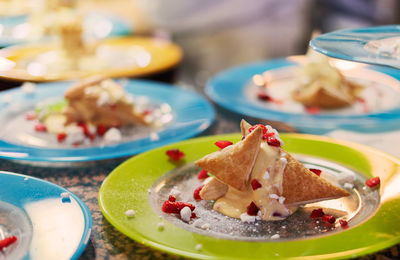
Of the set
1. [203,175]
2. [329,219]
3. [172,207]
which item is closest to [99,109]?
[203,175]

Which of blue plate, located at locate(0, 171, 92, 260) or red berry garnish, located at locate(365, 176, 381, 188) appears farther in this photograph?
red berry garnish, located at locate(365, 176, 381, 188)

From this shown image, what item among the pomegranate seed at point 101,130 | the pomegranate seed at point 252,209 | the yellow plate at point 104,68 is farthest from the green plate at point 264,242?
the yellow plate at point 104,68

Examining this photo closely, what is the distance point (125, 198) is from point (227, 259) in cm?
34

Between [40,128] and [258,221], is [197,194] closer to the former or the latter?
[258,221]

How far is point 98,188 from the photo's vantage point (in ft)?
4.37

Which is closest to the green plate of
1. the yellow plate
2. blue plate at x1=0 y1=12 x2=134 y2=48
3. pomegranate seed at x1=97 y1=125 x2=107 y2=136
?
pomegranate seed at x1=97 y1=125 x2=107 y2=136

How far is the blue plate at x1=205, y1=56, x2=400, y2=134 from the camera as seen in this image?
1682 millimetres

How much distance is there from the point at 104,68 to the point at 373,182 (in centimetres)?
152

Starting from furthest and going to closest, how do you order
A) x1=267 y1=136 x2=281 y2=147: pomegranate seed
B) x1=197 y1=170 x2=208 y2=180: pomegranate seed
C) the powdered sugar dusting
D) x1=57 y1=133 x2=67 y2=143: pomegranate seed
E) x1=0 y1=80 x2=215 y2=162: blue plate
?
x1=57 y1=133 x2=67 y2=143: pomegranate seed → x1=0 y1=80 x2=215 y2=162: blue plate → x1=197 y1=170 x2=208 y2=180: pomegranate seed → x1=267 y1=136 x2=281 y2=147: pomegranate seed → the powdered sugar dusting

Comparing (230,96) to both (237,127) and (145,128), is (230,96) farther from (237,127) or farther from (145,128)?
(145,128)

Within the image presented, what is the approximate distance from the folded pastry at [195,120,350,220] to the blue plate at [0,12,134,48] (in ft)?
4.88

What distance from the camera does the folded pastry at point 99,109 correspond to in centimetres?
176

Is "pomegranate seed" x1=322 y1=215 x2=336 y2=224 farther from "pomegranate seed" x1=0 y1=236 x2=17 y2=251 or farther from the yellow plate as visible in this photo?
the yellow plate

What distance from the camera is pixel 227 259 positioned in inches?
34.7
